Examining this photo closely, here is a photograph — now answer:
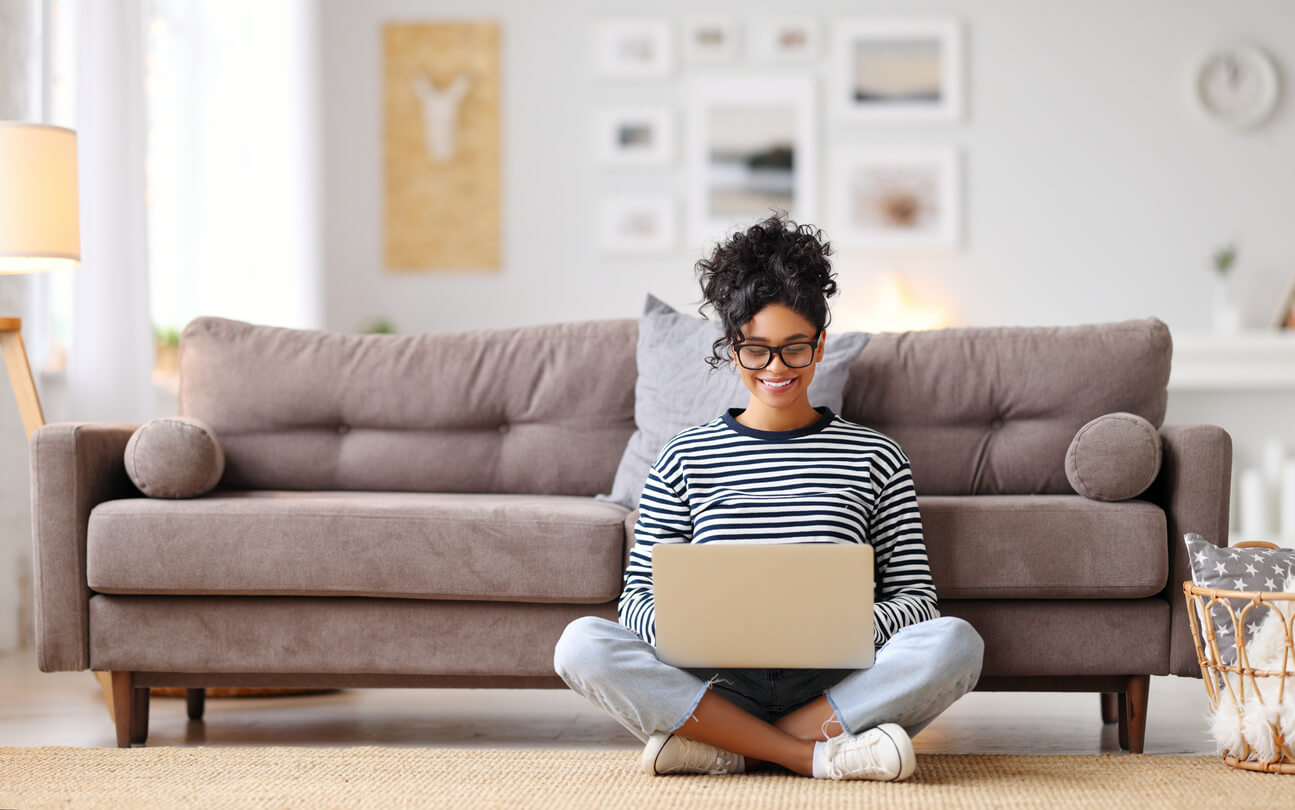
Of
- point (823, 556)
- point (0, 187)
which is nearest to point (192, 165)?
point (0, 187)

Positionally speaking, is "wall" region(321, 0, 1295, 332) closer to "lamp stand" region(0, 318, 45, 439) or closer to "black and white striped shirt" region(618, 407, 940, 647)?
"lamp stand" region(0, 318, 45, 439)

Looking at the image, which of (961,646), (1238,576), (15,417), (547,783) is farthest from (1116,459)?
(15,417)

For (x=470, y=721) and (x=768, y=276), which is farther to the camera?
(x=470, y=721)

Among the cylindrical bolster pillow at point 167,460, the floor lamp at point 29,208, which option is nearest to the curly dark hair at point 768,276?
the cylindrical bolster pillow at point 167,460

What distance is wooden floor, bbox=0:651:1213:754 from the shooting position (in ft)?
7.41

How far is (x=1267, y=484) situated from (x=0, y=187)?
14.7 ft

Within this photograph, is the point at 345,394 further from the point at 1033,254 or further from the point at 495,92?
the point at 1033,254

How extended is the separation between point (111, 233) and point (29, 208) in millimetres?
1115

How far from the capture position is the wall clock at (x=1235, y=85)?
509 centimetres

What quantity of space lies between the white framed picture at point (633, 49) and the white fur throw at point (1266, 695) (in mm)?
3929

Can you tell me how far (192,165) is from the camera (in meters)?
4.64

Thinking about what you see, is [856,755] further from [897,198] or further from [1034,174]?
[1034,174]

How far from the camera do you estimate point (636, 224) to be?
17.3 feet

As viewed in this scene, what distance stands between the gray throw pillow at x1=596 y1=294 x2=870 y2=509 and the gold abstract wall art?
2.90 m
